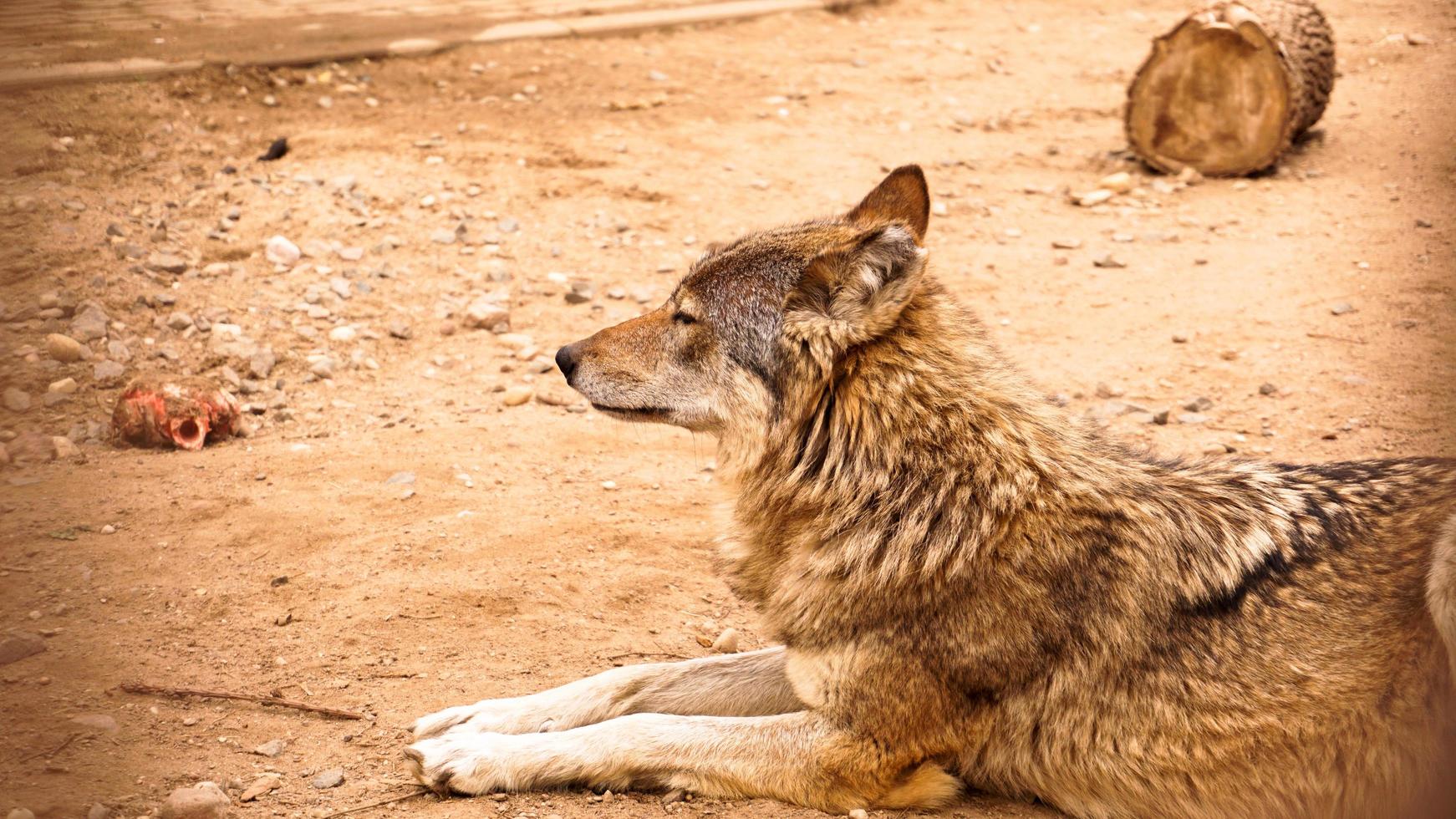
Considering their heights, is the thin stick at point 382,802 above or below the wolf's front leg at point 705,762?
below

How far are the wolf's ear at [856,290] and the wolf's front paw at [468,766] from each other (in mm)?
1567

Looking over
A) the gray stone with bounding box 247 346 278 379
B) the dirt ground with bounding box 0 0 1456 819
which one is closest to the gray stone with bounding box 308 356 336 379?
the dirt ground with bounding box 0 0 1456 819

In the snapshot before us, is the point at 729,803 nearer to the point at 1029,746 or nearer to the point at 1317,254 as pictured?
the point at 1029,746

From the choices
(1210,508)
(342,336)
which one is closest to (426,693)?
(1210,508)

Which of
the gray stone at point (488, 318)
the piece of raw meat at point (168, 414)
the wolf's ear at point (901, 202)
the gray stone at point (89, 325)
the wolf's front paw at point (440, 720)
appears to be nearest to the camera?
the wolf's front paw at point (440, 720)

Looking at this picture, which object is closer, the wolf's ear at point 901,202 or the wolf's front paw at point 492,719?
the wolf's front paw at point 492,719

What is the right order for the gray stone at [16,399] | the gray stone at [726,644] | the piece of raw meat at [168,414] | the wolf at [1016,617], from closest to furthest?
the wolf at [1016,617] < the gray stone at [726,644] < the piece of raw meat at [168,414] < the gray stone at [16,399]

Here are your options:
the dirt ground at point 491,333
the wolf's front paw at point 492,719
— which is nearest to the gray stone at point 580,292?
the dirt ground at point 491,333

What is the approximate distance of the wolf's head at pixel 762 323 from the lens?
3.61 meters

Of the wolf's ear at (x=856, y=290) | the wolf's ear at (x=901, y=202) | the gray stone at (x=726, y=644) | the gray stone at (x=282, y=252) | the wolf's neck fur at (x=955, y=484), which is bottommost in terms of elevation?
the gray stone at (x=726, y=644)

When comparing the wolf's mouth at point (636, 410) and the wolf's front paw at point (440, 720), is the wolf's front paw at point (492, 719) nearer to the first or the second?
the wolf's front paw at point (440, 720)

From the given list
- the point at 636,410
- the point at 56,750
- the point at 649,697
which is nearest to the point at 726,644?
the point at 649,697

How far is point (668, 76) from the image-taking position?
10.7 metres

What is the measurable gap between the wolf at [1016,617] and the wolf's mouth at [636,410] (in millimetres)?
434
